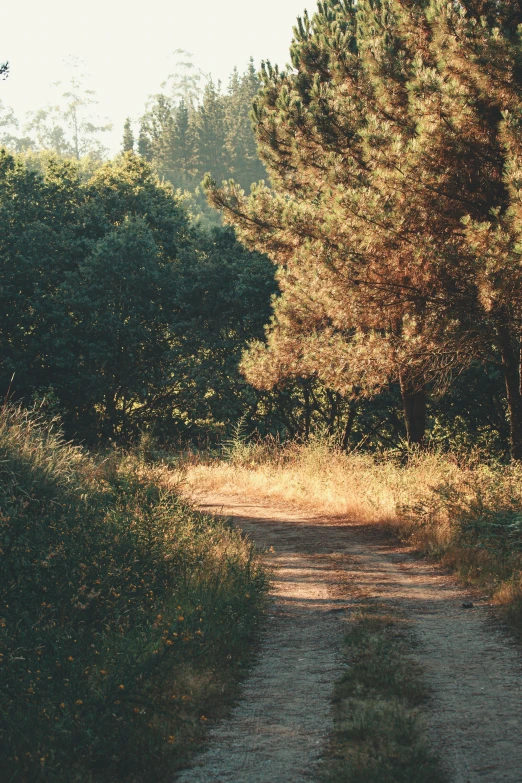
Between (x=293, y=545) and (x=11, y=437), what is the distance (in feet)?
15.0

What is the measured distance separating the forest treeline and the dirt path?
4.85 metres

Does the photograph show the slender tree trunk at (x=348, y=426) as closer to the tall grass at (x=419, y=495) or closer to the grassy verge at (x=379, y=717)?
the tall grass at (x=419, y=495)

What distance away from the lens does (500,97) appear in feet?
41.9

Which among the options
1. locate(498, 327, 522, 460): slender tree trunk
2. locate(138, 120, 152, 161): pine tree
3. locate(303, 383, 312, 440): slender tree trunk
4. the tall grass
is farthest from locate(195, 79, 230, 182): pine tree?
locate(498, 327, 522, 460): slender tree trunk

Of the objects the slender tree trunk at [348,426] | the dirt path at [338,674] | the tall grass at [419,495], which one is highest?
the slender tree trunk at [348,426]

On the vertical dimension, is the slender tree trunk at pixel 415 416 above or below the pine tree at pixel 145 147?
below

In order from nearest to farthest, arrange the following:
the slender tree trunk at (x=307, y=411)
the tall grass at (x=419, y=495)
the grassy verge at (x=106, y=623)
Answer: the grassy verge at (x=106, y=623) → the tall grass at (x=419, y=495) → the slender tree trunk at (x=307, y=411)

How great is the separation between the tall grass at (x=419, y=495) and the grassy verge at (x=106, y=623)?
2839mm

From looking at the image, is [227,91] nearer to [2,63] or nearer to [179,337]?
[179,337]

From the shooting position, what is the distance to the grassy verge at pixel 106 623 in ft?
15.8

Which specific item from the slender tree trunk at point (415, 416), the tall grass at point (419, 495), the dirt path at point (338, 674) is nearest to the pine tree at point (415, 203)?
the slender tree trunk at point (415, 416)

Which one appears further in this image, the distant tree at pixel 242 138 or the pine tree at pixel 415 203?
the distant tree at pixel 242 138

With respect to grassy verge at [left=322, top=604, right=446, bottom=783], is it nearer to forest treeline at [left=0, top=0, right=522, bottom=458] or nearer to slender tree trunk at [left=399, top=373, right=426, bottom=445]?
forest treeline at [left=0, top=0, right=522, bottom=458]

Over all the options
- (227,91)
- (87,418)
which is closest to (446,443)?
(87,418)
